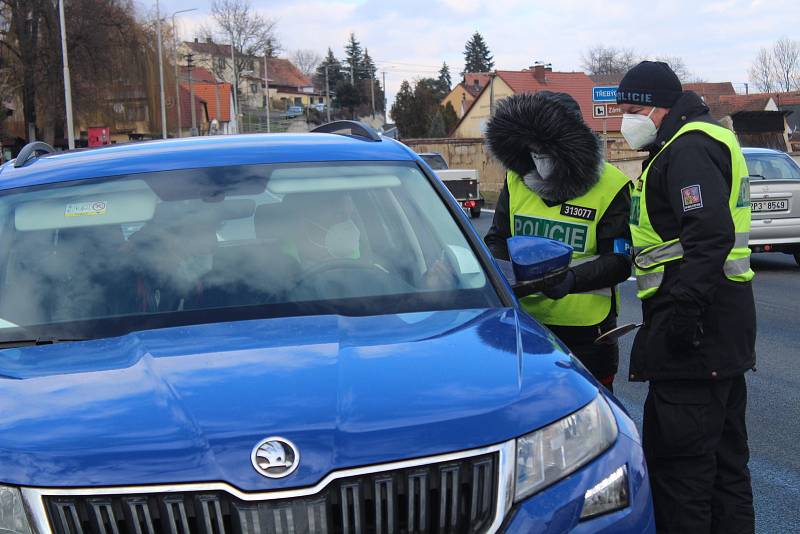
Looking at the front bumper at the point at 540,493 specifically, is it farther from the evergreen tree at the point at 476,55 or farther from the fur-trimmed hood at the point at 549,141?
the evergreen tree at the point at 476,55

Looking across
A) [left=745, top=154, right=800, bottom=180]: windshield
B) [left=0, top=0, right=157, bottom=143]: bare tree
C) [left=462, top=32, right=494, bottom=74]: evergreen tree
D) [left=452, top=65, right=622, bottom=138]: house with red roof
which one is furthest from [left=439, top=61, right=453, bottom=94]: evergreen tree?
[left=745, top=154, right=800, bottom=180]: windshield

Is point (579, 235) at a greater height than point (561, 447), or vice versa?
point (579, 235)

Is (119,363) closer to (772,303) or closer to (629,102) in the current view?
(629,102)

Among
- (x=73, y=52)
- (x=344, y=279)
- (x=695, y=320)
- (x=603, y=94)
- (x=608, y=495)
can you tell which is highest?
(x=73, y=52)

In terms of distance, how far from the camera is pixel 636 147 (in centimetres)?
411

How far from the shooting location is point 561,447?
2457mm

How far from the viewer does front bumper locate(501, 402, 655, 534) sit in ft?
7.68

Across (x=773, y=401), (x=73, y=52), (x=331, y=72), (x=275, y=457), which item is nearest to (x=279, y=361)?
(x=275, y=457)

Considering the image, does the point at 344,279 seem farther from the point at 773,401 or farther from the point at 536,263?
the point at 773,401

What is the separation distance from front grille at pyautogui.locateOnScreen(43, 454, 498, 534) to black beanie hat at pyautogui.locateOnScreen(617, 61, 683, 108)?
209 centimetres

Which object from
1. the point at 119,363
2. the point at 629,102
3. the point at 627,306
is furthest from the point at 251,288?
the point at 627,306

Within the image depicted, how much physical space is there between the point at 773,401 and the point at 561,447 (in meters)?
5.14

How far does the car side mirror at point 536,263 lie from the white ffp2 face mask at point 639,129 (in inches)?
29.0

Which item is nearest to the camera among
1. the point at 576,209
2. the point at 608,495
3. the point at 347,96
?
the point at 608,495
